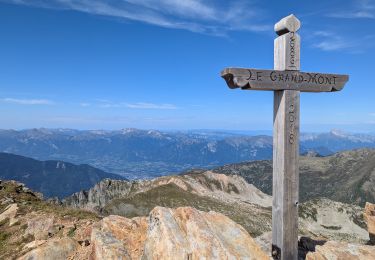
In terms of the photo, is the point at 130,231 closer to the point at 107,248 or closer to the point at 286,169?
the point at 107,248

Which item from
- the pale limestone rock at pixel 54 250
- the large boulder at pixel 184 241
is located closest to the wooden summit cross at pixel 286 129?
the large boulder at pixel 184 241

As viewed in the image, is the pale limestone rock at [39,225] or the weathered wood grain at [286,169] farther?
the pale limestone rock at [39,225]

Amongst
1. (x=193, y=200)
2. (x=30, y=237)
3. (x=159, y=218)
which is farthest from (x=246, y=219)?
(x=159, y=218)

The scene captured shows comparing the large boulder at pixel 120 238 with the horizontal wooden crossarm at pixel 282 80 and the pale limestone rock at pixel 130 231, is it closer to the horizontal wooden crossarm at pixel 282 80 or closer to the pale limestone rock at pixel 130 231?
the pale limestone rock at pixel 130 231

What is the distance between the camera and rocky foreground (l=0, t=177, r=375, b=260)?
Result: 12.7 m

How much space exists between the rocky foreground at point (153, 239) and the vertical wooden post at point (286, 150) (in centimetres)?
104

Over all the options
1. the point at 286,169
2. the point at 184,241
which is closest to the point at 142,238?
the point at 184,241

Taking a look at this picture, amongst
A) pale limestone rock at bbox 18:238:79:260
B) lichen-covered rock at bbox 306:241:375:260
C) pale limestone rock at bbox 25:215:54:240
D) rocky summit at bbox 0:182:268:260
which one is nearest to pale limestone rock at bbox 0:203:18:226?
rocky summit at bbox 0:182:268:260

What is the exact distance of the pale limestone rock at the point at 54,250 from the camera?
1691 cm

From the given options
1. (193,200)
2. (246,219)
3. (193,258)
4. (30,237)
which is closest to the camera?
(193,258)

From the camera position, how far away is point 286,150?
43.7 ft

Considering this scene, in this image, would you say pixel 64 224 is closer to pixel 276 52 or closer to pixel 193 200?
pixel 276 52

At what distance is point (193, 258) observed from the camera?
12.2 meters

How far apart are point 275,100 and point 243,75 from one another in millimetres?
1983
